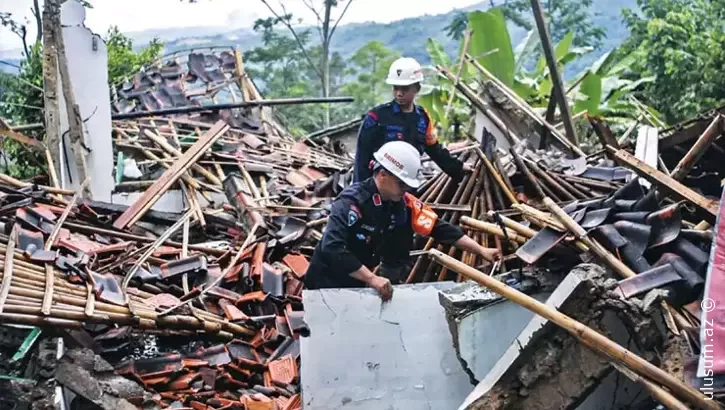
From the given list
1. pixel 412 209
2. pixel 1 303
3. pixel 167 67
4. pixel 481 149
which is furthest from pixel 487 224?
pixel 167 67

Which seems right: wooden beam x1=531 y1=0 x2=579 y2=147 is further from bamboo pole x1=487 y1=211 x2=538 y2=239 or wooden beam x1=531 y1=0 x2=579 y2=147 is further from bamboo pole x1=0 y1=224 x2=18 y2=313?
bamboo pole x1=0 y1=224 x2=18 y2=313

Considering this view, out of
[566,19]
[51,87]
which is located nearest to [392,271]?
[51,87]

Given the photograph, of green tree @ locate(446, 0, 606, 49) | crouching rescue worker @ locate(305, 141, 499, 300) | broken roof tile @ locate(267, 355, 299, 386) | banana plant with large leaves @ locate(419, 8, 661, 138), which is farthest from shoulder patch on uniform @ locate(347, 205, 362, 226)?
green tree @ locate(446, 0, 606, 49)

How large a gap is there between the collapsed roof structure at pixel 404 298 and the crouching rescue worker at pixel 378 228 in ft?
0.71

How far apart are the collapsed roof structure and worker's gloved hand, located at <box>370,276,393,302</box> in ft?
0.29

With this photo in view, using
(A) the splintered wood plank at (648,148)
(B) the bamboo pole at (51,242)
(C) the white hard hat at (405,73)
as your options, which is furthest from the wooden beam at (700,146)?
(B) the bamboo pole at (51,242)

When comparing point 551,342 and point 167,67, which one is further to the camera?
point 167,67

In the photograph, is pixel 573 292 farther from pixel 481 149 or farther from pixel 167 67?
pixel 167 67

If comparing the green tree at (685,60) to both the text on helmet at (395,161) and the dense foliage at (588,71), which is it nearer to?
the dense foliage at (588,71)

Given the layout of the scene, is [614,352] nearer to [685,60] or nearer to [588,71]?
[588,71]

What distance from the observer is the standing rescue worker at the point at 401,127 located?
20.0 ft

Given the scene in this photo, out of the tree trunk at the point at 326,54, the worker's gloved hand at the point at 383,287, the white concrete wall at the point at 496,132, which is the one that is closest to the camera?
the worker's gloved hand at the point at 383,287

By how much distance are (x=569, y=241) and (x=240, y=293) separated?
3082 mm

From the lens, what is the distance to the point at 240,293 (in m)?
6.71
